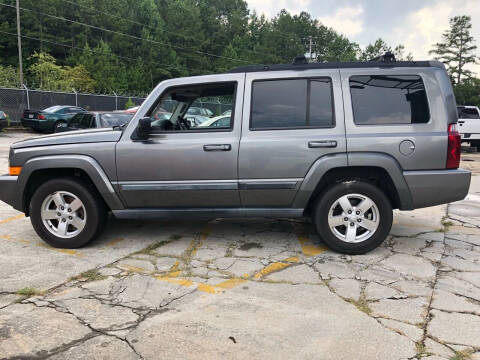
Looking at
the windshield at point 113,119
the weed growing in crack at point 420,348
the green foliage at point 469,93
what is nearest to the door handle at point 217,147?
the weed growing in crack at point 420,348

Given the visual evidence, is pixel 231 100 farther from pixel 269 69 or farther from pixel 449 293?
pixel 449 293

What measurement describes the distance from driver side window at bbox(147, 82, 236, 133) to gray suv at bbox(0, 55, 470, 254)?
0.02 metres

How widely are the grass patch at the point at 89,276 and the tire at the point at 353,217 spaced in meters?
2.15

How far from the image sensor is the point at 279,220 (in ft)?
17.5

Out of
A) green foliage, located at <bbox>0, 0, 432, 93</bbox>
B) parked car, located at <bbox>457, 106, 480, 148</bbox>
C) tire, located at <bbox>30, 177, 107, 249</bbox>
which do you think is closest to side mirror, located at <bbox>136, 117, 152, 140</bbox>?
tire, located at <bbox>30, 177, 107, 249</bbox>

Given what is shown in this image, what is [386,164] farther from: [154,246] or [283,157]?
[154,246]

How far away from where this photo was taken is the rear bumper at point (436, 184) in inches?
150

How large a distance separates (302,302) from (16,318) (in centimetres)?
210

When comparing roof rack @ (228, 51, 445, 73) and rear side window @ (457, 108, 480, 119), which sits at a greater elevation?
rear side window @ (457, 108, 480, 119)

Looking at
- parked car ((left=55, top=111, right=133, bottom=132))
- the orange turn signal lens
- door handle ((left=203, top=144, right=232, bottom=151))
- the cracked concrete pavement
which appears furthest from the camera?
parked car ((left=55, top=111, right=133, bottom=132))

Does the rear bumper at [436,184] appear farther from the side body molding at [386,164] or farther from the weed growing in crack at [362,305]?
the weed growing in crack at [362,305]

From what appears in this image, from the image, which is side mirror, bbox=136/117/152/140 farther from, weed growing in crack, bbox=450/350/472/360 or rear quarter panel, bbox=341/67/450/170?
weed growing in crack, bbox=450/350/472/360

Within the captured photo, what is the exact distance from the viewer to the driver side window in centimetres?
405

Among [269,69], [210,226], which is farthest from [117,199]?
[269,69]
